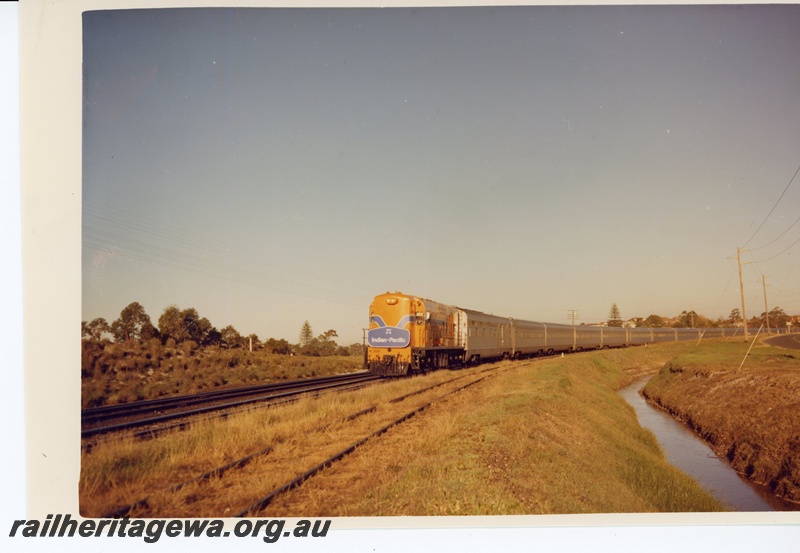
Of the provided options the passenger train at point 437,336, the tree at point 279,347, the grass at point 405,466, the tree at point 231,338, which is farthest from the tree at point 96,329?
the tree at point 279,347

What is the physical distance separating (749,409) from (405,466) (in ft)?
43.1

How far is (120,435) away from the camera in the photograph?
868cm

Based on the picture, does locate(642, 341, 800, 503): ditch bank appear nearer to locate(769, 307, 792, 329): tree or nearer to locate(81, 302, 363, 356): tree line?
locate(769, 307, 792, 329): tree

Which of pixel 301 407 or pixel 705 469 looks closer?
pixel 301 407

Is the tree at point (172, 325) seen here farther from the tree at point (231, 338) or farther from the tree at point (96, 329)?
the tree at point (231, 338)

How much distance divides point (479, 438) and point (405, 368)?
8255 millimetres

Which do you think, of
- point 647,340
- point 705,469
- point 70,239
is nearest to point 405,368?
point 705,469

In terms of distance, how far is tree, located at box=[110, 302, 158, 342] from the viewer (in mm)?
9844

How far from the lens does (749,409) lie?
633 inches

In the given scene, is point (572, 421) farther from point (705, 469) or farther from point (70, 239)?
point (70, 239)

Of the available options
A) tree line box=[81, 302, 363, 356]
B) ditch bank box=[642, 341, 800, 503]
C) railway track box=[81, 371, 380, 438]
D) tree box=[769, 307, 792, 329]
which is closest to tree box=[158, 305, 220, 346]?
tree line box=[81, 302, 363, 356]

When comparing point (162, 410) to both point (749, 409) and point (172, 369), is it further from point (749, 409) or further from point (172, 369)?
point (749, 409)

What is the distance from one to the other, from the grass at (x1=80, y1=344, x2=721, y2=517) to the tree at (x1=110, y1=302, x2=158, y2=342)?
2.53 meters

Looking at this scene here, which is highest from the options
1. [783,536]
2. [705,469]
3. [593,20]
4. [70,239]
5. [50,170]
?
[593,20]
